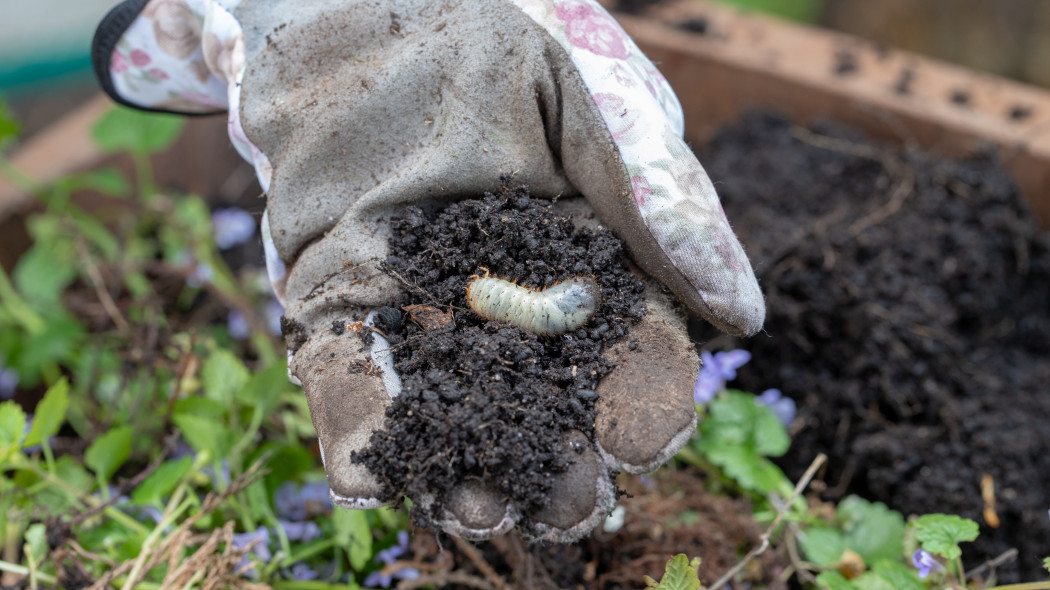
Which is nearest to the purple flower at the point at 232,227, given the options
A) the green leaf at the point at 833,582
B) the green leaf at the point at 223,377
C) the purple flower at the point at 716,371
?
the green leaf at the point at 223,377

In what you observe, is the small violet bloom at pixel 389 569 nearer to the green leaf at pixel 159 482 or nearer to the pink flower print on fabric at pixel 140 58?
the green leaf at pixel 159 482

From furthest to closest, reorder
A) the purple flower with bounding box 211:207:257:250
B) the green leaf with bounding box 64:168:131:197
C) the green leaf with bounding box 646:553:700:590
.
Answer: the purple flower with bounding box 211:207:257:250 → the green leaf with bounding box 64:168:131:197 → the green leaf with bounding box 646:553:700:590

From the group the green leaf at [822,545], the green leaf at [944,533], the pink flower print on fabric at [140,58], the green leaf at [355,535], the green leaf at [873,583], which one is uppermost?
the pink flower print on fabric at [140,58]

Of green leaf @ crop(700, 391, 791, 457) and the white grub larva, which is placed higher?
the white grub larva

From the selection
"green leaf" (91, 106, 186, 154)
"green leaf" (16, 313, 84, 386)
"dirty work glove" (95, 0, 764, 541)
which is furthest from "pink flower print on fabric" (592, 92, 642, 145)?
"green leaf" (16, 313, 84, 386)

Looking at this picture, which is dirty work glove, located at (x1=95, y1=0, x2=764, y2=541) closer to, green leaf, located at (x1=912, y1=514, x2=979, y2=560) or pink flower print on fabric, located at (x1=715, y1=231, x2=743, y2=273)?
pink flower print on fabric, located at (x1=715, y1=231, x2=743, y2=273)

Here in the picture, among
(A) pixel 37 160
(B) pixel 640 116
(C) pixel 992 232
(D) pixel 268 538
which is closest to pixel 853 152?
(C) pixel 992 232

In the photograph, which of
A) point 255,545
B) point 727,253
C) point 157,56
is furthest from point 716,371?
point 157,56
